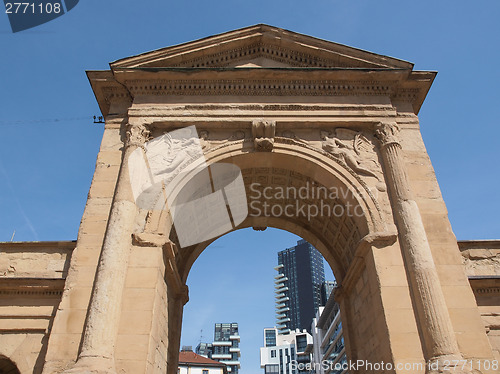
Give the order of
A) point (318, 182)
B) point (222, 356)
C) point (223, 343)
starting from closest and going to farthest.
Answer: point (318, 182)
point (222, 356)
point (223, 343)

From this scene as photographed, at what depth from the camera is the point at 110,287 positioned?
8328mm

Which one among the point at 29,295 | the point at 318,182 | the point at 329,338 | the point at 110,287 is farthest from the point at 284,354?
the point at 110,287

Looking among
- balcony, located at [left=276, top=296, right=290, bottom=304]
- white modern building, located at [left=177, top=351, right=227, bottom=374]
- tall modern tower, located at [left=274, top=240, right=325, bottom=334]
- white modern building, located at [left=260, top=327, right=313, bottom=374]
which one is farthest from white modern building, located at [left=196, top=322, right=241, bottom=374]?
balcony, located at [left=276, top=296, right=290, bottom=304]

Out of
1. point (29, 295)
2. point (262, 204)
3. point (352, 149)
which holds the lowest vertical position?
point (29, 295)

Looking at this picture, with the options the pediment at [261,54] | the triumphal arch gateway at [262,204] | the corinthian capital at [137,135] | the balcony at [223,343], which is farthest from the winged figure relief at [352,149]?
the balcony at [223,343]

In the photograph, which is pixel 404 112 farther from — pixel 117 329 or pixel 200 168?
pixel 117 329

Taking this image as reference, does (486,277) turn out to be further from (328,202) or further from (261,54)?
(261,54)

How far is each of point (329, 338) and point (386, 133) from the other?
2043 inches

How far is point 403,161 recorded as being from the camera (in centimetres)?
1039

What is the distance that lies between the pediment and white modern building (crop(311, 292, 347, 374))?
37.7 m

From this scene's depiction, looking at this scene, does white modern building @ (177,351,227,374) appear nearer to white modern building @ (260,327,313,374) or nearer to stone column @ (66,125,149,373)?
white modern building @ (260,327,313,374)

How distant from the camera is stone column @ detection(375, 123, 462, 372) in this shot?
7.68 meters

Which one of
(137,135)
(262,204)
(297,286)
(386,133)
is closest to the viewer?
(137,135)

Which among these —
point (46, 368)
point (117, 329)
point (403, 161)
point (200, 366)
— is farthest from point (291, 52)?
point (200, 366)
